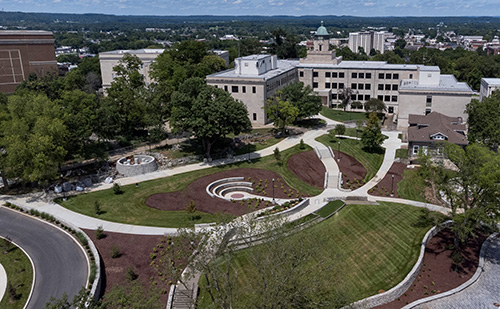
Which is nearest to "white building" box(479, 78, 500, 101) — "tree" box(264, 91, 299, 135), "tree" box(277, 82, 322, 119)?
"tree" box(277, 82, 322, 119)

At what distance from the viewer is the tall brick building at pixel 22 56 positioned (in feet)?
350

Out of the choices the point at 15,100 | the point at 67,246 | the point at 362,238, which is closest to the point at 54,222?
the point at 67,246

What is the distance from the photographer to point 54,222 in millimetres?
41656

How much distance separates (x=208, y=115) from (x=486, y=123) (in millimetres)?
41513

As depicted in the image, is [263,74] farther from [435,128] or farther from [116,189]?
[116,189]

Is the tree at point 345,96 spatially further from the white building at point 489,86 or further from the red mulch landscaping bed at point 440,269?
the red mulch landscaping bed at point 440,269

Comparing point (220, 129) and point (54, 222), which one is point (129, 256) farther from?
point (220, 129)

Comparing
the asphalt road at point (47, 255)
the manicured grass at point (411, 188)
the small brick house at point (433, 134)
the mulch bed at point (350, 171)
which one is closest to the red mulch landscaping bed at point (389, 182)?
the manicured grass at point (411, 188)

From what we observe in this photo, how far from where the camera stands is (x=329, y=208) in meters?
46.4

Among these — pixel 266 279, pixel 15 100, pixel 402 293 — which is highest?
pixel 15 100

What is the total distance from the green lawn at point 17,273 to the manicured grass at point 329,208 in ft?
94.5

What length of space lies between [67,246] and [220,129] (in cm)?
2553

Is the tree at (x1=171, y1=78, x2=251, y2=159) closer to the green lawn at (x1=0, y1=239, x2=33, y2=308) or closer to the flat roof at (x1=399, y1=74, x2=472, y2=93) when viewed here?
the green lawn at (x1=0, y1=239, x2=33, y2=308)

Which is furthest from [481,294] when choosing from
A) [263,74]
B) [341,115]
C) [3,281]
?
[263,74]
